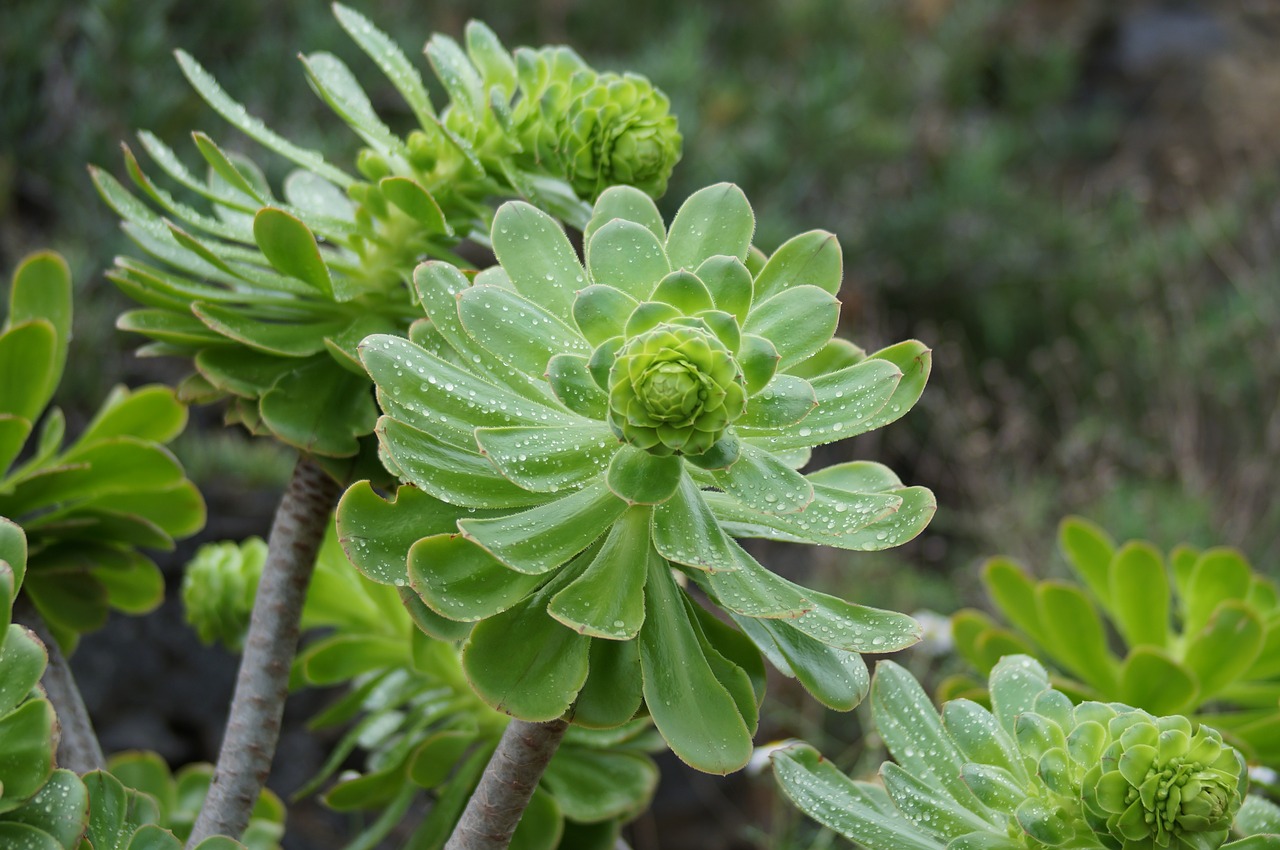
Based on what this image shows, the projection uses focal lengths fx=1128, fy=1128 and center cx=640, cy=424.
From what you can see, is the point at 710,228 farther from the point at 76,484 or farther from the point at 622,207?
the point at 76,484

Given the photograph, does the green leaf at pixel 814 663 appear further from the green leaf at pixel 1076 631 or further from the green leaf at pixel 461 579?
the green leaf at pixel 1076 631

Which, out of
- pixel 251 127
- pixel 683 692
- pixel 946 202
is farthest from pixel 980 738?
pixel 946 202

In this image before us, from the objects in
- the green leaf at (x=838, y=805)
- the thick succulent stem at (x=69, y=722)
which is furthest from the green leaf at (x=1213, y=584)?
the thick succulent stem at (x=69, y=722)

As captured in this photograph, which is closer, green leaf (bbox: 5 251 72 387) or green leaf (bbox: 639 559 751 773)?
green leaf (bbox: 639 559 751 773)

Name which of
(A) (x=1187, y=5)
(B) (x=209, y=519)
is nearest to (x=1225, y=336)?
(A) (x=1187, y=5)

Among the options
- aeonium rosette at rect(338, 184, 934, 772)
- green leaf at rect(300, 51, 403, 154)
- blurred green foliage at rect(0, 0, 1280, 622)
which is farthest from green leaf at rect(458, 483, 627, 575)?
blurred green foliage at rect(0, 0, 1280, 622)

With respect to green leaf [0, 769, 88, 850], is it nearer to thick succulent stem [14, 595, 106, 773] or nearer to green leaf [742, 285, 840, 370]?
thick succulent stem [14, 595, 106, 773]
